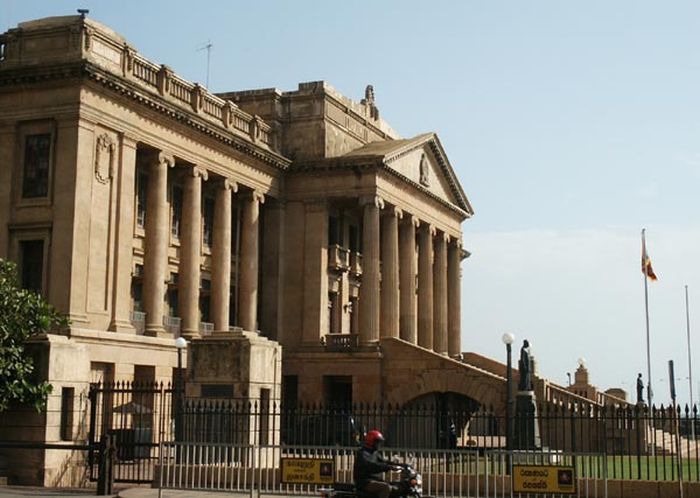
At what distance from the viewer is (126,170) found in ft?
131

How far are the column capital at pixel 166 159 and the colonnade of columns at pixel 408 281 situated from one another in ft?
40.2

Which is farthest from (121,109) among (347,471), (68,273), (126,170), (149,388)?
(347,471)

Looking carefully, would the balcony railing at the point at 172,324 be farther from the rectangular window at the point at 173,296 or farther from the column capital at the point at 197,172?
the column capital at the point at 197,172

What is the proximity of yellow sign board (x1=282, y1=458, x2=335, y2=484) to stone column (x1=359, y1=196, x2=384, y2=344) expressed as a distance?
32034mm

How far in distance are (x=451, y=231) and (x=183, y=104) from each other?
25424 mm

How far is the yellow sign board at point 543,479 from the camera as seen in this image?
18.7 meters

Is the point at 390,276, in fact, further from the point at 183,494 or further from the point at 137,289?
the point at 183,494

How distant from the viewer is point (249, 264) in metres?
49.8

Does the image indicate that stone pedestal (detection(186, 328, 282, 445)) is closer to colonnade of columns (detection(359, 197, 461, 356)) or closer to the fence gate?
the fence gate

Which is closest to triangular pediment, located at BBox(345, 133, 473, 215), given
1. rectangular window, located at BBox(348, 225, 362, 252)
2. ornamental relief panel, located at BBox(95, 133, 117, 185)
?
rectangular window, located at BBox(348, 225, 362, 252)

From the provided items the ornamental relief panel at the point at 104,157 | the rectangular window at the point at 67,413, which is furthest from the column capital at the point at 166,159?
the rectangular window at the point at 67,413

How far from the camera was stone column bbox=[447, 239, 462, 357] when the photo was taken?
65500 mm

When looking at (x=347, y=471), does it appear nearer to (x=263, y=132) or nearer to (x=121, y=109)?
(x=121, y=109)

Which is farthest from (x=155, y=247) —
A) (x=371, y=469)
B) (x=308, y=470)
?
(x=371, y=469)
